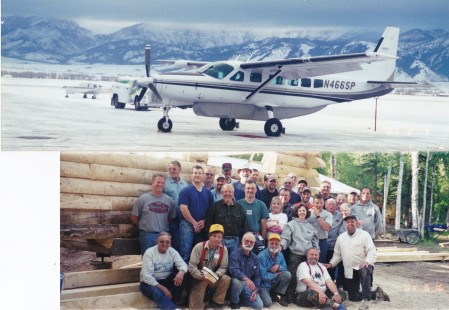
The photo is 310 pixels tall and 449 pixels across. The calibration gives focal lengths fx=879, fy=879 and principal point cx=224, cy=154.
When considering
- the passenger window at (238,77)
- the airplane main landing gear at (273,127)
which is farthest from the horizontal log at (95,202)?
the passenger window at (238,77)

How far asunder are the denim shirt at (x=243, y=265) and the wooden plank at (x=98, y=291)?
0.86 meters

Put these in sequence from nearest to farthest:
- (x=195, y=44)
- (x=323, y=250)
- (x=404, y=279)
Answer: (x=323, y=250) < (x=404, y=279) < (x=195, y=44)

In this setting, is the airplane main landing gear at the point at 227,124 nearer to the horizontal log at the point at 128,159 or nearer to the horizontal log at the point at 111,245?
the horizontal log at the point at 128,159

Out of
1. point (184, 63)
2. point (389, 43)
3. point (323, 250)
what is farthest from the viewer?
point (184, 63)

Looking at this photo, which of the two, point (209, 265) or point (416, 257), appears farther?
point (416, 257)

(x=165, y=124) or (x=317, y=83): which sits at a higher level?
(x=317, y=83)

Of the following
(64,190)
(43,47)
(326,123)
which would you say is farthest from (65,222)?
(326,123)

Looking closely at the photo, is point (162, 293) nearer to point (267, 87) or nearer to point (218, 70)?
point (218, 70)

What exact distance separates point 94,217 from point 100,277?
0.54 metres

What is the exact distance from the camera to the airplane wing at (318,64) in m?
12.3

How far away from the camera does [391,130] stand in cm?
1307

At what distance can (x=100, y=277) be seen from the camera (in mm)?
7871

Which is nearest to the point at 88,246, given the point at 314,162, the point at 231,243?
the point at 231,243

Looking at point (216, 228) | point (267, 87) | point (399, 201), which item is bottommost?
point (216, 228)
